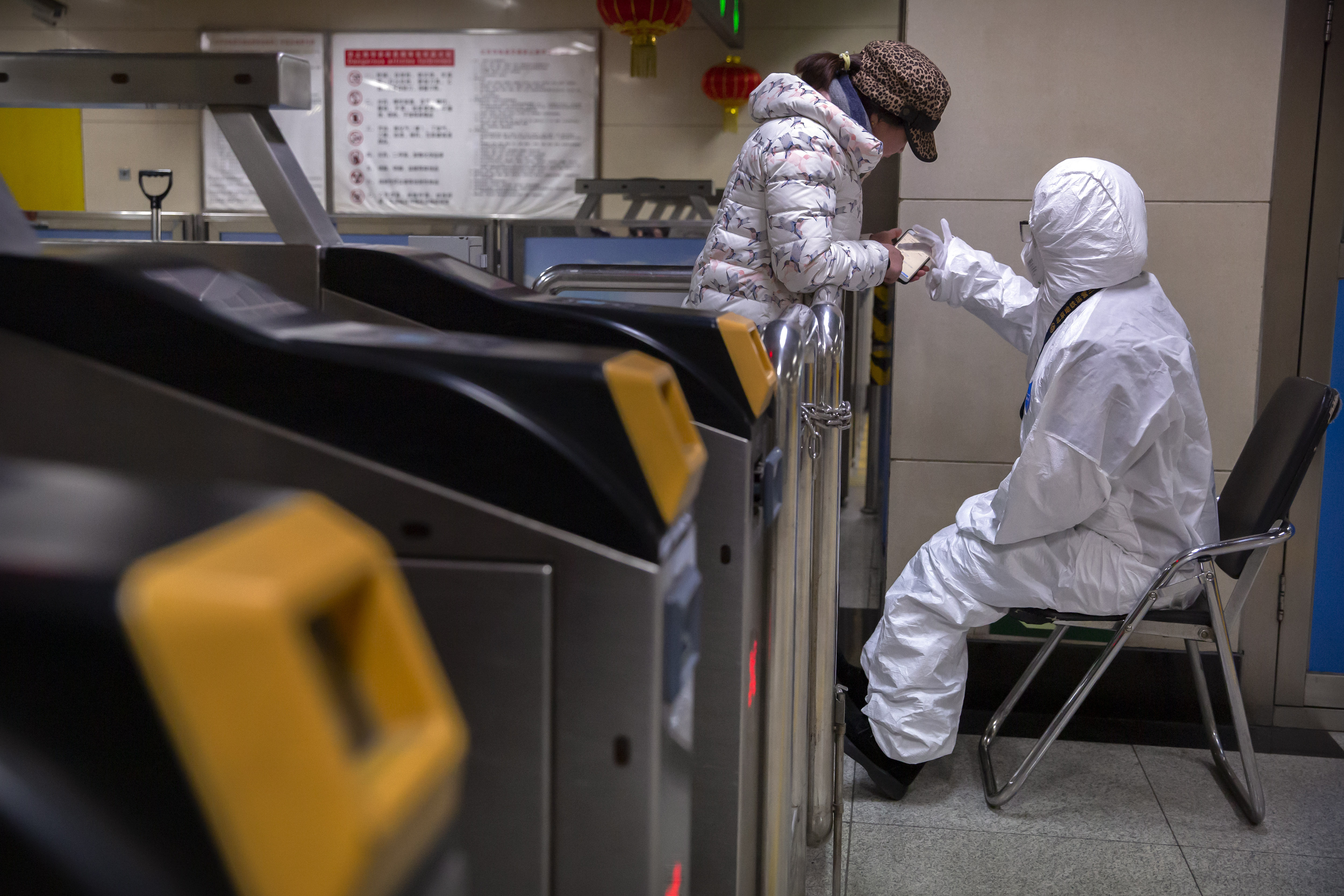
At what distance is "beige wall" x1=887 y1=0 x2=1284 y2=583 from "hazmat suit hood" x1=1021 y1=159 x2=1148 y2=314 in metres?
0.38

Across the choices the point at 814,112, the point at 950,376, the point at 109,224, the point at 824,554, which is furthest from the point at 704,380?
the point at 109,224

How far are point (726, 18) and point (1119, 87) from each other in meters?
2.62

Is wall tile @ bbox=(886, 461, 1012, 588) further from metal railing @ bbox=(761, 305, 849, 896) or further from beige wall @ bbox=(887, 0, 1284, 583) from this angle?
metal railing @ bbox=(761, 305, 849, 896)

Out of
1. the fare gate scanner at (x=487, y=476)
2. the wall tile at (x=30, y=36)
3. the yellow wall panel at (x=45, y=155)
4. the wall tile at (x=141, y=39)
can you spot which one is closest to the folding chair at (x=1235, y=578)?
the fare gate scanner at (x=487, y=476)

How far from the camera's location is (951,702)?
2.09 m

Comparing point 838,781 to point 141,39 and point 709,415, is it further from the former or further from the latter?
point 141,39

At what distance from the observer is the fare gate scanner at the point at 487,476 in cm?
56

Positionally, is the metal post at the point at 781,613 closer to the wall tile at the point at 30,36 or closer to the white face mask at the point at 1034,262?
the white face mask at the point at 1034,262

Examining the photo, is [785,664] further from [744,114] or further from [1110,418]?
[744,114]

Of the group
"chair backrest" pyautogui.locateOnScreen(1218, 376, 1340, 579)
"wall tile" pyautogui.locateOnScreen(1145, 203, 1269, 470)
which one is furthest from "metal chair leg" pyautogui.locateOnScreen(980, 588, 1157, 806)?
"wall tile" pyautogui.locateOnScreen(1145, 203, 1269, 470)

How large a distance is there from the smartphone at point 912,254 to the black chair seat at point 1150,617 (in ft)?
2.20

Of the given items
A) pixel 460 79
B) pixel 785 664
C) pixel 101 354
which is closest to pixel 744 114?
pixel 460 79

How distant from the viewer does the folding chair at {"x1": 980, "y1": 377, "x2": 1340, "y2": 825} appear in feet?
6.45

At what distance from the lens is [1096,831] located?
82.0 inches
